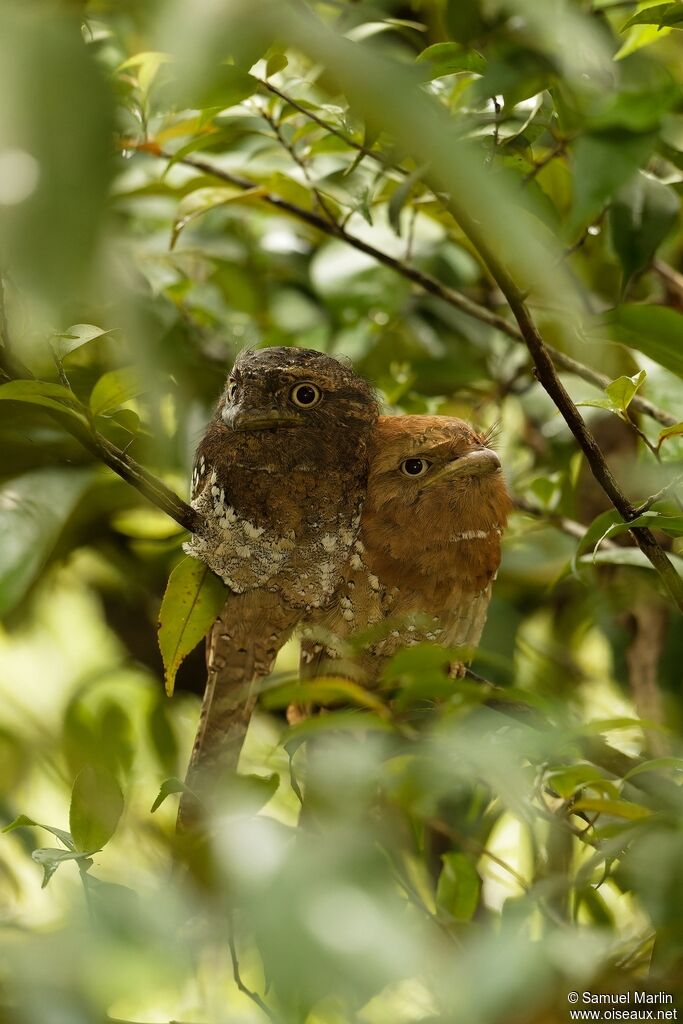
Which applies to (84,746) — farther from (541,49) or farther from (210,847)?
(541,49)

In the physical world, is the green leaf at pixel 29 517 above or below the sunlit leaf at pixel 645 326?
A: below

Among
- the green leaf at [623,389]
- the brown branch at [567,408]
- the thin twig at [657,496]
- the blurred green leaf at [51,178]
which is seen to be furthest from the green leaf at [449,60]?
the blurred green leaf at [51,178]

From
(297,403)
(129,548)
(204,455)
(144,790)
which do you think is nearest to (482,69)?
(297,403)

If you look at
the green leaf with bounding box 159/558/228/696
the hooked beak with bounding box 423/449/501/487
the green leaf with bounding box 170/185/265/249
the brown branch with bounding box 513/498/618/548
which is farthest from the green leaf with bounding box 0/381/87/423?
the brown branch with bounding box 513/498/618/548

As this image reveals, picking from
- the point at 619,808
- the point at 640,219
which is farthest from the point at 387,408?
the point at 619,808

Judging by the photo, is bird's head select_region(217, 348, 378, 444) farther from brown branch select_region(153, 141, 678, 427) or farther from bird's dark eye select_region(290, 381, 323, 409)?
brown branch select_region(153, 141, 678, 427)

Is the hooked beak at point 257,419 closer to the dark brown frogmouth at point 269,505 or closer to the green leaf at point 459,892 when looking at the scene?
the dark brown frogmouth at point 269,505
